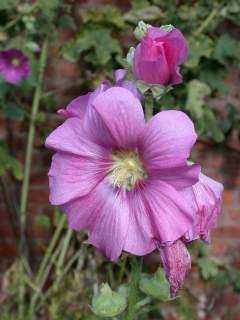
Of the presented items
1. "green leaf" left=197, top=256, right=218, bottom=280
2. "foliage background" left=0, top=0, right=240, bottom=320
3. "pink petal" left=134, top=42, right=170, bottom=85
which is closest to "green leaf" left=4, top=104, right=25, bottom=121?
"foliage background" left=0, top=0, right=240, bottom=320

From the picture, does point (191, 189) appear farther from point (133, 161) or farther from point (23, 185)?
point (23, 185)

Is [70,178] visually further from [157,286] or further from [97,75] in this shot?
[97,75]

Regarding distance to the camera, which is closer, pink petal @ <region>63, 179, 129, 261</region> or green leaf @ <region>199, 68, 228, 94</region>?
pink petal @ <region>63, 179, 129, 261</region>

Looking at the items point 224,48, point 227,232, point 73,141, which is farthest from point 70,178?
point 227,232

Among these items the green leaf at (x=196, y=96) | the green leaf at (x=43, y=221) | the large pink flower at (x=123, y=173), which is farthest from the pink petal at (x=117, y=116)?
the green leaf at (x=43, y=221)

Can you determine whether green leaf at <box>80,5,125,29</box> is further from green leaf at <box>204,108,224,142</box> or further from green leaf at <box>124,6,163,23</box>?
green leaf at <box>204,108,224,142</box>

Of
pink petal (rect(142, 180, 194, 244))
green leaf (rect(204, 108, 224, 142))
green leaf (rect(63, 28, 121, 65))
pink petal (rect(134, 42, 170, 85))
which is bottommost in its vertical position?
green leaf (rect(204, 108, 224, 142))

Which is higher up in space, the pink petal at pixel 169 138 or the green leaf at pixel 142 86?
the green leaf at pixel 142 86

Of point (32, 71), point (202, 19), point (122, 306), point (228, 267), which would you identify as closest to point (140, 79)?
Answer: point (122, 306)

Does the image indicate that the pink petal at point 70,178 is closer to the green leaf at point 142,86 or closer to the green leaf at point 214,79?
the green leaf at point 142,86
